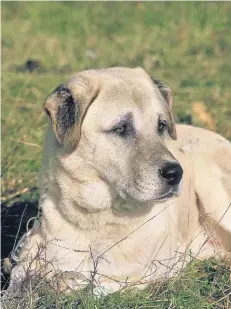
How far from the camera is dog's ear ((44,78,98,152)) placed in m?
4.70

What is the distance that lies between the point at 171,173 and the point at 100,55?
647 centimetres

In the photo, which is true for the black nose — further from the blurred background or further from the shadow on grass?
the blurred background

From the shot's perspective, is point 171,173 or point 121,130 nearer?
point 171,173

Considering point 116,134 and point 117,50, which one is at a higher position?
point 116,134

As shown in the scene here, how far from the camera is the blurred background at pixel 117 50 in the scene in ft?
27.7

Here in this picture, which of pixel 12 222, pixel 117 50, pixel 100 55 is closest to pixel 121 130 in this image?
pixel 12 222

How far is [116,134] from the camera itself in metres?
4.73

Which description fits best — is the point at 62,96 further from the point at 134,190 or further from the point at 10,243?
the point at 10,243

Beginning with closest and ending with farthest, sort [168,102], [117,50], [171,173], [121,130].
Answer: [171,173]
[121,130]
[168,102]
[117,50]

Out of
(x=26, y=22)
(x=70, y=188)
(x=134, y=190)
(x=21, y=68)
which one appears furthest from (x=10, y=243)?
(x=26, y=22)

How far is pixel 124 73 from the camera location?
16.5ft

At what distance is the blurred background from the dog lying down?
212cm

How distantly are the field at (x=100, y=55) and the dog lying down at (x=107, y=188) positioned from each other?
0.60 m

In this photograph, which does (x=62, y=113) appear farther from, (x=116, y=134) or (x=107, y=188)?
(x=107, y=188)
